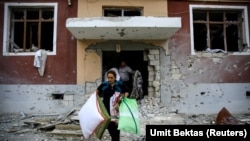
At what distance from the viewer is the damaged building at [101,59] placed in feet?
28.9

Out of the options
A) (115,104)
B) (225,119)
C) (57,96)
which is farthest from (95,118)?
(57,96)

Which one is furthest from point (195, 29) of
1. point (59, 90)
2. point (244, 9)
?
point (59, 90)

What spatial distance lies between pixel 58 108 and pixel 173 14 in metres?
5.05

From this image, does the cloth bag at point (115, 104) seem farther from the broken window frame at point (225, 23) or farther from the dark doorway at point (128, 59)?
the dark doorway at point (128, 59)

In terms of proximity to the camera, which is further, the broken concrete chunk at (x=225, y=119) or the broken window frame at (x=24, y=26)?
the broken window frame at (x=24, y=26)

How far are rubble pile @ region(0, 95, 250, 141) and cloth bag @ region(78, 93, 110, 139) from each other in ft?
5.04

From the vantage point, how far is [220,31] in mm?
9711

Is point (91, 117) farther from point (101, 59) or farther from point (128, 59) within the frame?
point (128, 59)

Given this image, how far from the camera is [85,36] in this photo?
27.8 feet

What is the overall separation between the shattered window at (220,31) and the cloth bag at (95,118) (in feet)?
20.3

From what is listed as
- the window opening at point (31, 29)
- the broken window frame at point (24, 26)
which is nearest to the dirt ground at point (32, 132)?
the broken window frame at point (24, 26)

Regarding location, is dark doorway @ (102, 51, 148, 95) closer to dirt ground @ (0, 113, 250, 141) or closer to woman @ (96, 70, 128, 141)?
dirt ground @ (0, 113, 250, 141)

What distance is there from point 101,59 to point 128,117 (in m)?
4.82

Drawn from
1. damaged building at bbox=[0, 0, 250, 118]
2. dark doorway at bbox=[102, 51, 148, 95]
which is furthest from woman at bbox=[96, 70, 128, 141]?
dark doorway at bbox=[102, 51, 148, 95]
